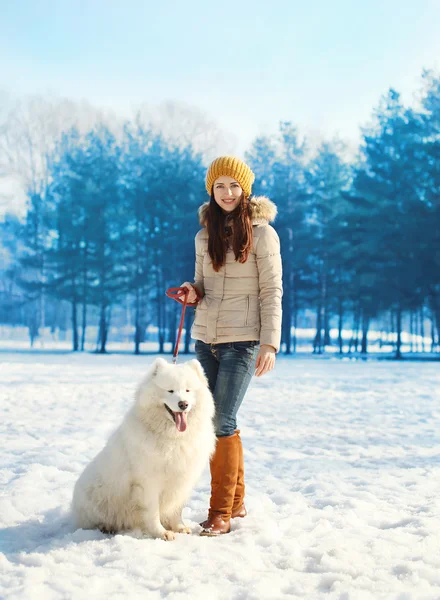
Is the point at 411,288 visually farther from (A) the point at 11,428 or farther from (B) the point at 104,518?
(B) the point at 104,518

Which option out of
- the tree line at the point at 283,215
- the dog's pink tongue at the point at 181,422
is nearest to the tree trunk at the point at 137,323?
the tree line at the point at 283,215

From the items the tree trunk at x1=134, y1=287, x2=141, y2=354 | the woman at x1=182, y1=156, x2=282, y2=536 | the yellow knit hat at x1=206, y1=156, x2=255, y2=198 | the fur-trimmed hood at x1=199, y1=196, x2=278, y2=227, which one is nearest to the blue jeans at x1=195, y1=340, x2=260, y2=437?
the woman at x1=182, y1=156, x2=282, y2=536

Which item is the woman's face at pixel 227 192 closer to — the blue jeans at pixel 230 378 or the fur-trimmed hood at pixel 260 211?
the fur-trimmed hood at pixel 260 211

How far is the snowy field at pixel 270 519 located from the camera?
2.39 meters

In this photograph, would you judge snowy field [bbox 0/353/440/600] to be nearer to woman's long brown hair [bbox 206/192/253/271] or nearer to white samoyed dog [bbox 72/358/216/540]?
white samoyed dog [bbox 72/358/216/540]

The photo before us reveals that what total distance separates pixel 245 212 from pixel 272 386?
29.4 feet

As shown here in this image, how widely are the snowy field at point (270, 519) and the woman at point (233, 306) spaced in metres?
0.49

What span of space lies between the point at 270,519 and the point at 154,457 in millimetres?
948

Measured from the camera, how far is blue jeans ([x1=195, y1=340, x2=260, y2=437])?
324 cm

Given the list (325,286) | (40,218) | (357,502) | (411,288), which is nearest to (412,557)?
(357,502)

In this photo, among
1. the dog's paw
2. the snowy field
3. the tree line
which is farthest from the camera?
the tree line

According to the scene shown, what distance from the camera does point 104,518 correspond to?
3066 mm

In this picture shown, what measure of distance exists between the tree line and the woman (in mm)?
19290

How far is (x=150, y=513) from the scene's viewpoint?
3.00 meters
